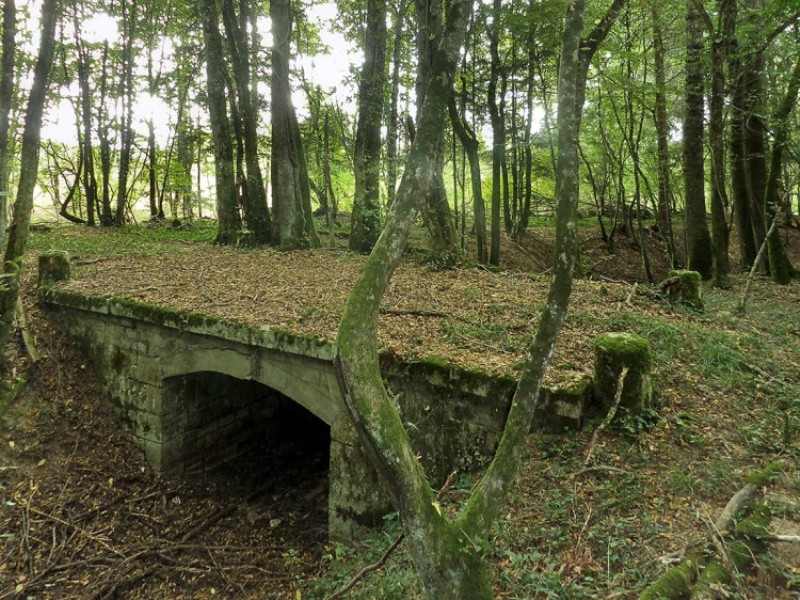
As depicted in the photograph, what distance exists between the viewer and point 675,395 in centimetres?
403

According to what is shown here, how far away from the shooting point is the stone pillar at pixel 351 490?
4.48m

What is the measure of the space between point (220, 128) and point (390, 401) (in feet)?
32.7

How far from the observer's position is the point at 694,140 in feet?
28.5

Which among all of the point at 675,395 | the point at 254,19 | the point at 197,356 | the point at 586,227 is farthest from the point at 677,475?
the point at 586,227

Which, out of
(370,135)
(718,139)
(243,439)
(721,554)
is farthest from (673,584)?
(370,135)

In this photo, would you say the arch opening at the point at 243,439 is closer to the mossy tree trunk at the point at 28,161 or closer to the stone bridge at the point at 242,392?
the stone bridge at the point at 242,392

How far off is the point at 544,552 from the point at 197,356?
441 cm

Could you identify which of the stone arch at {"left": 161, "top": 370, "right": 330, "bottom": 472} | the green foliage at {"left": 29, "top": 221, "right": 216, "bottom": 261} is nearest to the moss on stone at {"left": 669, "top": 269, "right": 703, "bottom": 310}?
the stone arch at {"left": 161, "top": 370, "right": 330, "bottom": 472}

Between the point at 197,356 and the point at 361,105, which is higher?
the point at 361,105

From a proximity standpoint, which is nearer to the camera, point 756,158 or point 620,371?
point 620,371

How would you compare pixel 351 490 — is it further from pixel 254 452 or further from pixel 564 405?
pixel 254 452

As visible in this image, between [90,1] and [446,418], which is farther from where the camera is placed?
[90,1]

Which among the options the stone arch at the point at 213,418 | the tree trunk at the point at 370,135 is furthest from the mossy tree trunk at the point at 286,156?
the stone arch at the point at 213,418

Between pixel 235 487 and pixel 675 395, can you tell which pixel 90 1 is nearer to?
pixel 235 487
